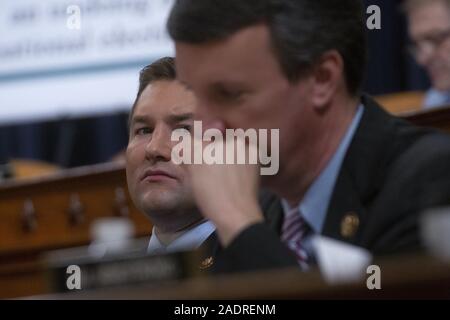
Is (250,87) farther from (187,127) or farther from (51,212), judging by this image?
(51,212)

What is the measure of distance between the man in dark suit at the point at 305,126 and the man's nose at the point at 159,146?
0.32 metres

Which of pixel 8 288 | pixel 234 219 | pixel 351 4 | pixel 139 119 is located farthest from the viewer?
pixel 8 288

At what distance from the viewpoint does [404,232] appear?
1.53 meters

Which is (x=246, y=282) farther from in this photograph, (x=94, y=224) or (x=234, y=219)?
(x=94, y=224)

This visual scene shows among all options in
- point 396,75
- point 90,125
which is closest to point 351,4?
point 396,75

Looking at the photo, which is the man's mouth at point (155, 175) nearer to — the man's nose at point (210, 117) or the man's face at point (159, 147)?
the man's face at point (159, 147)

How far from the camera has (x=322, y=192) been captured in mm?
1636

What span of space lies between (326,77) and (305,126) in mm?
80

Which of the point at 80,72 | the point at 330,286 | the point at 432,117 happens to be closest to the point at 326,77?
the point at 330,286

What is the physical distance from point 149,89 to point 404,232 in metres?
0.67

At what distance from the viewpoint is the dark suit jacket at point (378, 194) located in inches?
57.3

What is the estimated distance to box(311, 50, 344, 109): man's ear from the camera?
5.30 ft

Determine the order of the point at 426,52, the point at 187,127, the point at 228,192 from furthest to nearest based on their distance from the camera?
the point at 426,52, the point at 187,127, the point at 228,192

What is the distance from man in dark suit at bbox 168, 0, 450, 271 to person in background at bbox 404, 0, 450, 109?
83.1 inches
